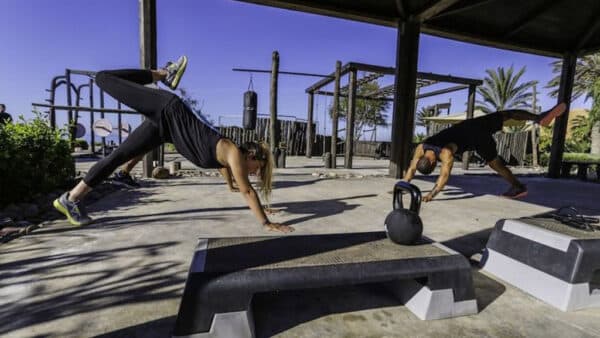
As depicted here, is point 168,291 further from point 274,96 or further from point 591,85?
point 591,85

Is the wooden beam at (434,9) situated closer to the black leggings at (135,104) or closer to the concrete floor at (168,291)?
the concrete floor at (168,291)

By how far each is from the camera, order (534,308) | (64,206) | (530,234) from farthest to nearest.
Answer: (64,206) < (530,234) < (534,308)

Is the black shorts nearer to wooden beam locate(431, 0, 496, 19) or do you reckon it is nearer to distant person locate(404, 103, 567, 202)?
distant person locate(404, 103, 567, 202)

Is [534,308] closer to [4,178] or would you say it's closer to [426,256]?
[426,256]

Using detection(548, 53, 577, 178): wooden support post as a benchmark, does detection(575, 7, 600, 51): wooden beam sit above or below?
above

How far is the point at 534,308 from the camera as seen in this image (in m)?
1.67

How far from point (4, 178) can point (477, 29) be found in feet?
33.4

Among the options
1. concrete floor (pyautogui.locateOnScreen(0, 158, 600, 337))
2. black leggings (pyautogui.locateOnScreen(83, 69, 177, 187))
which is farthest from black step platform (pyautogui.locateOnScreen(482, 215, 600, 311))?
black leggings (pyautogui.locateOnScreen(83, 69, 177, 187))

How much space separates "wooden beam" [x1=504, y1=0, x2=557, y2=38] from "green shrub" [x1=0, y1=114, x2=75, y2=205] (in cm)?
1020

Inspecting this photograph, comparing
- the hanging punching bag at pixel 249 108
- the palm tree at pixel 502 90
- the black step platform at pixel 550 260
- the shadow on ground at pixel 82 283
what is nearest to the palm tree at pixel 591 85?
the palm tree at pixel 502 90

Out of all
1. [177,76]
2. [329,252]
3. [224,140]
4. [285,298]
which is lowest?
[285,298]

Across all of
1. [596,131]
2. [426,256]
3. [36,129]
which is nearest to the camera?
[426,256]

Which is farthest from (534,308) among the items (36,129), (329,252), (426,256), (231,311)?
(36,129)

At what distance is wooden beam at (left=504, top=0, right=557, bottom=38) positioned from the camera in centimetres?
695
